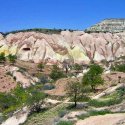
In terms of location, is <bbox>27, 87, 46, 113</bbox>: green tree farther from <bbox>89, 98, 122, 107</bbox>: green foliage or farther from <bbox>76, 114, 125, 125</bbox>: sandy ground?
<bbox>76, 114, 125, 125</bbox>: sandy ground

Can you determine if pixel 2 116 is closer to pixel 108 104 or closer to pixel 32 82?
pixel 108 104

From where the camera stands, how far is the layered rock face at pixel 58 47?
17962 centimetres

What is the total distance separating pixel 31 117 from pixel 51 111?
120 inches

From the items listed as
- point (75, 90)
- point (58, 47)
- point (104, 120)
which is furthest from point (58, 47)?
point (104, 120)

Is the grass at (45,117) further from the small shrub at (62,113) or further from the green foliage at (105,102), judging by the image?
the green foliage at (105,102)

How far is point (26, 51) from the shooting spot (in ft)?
595

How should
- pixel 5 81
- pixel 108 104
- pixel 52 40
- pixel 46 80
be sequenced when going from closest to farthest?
pixel 108 104 → pixel 5 81 → pixel 46 80 → pixel 52 40

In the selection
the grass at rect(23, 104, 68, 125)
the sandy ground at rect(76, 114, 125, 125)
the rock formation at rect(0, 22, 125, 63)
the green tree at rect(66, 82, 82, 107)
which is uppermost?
the rock formation at rect(0, 22, 125, 63)

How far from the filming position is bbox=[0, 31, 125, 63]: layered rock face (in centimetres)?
17962

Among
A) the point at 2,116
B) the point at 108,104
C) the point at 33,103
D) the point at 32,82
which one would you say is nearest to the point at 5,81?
the point at 32,82

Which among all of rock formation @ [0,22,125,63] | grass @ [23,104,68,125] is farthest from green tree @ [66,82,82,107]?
rock formation @ [0,22,125,63]

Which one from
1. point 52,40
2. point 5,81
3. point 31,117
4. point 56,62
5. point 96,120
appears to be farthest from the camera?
point 52,40

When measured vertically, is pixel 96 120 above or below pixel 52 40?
below

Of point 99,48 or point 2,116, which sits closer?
point 2,116
